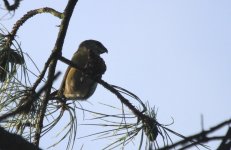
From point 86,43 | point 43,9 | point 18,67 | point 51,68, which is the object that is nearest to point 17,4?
point 51,68

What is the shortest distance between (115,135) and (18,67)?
0.93 meters

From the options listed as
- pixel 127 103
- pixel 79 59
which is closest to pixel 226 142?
pixel 127 103

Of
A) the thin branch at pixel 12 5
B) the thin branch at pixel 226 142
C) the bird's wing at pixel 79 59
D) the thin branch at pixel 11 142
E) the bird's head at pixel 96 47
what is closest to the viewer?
the thin branch at pixel 226 142

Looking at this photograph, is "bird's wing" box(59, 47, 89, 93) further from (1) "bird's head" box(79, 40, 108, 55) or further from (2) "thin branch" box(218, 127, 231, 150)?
(2) "thin branch" box(218, 127, 231, 150)

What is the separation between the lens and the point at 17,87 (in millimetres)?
3275

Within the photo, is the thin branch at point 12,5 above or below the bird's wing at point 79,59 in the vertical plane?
below

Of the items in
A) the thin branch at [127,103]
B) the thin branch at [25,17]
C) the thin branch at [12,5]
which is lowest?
the thin branch at [12,5]

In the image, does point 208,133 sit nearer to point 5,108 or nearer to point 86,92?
point 5,108

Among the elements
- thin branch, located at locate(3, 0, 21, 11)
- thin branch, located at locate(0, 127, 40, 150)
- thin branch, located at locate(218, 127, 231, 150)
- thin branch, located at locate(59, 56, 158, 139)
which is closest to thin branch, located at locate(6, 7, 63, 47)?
thin branch, located at locate(59, 56, 158, 139)

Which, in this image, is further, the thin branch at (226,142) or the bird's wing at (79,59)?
the bird's wing at (79,59)

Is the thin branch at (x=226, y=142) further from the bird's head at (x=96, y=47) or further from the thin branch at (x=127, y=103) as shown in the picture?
the bird's head at (x=96, y=47)

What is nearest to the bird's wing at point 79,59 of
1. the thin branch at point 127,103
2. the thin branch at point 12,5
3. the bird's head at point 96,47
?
the bird's head at point 96,47

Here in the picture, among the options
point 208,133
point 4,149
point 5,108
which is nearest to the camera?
point 208,133

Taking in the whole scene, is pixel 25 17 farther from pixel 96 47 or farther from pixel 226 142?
pixel 96 47
